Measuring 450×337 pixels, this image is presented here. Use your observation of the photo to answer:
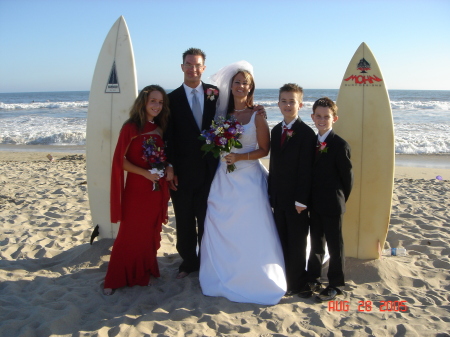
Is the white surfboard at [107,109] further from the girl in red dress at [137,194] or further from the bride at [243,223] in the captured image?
the bride at [243,223]

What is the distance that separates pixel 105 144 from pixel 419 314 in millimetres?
3369

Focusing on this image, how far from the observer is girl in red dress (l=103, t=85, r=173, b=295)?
10.0 ft

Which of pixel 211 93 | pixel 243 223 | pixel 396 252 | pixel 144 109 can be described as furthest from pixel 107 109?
pixel 396 252

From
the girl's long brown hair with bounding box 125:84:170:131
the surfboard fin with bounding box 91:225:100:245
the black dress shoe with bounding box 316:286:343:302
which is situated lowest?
the black dress shoe with bounding box 316:286:343:302

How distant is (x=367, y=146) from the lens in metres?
3.57

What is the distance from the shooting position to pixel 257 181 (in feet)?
10.2

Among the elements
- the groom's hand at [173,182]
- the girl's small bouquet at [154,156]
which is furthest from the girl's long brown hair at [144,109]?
the groom's hand at [173,182]

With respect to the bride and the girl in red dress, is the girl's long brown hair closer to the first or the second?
the girl in red dress

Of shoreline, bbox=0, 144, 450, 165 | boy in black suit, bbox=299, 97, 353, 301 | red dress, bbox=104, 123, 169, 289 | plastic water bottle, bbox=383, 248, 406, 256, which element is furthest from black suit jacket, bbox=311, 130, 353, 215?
shoreline, bbox=0, 144, 450, 165

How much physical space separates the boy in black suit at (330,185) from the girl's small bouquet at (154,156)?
3.92ft

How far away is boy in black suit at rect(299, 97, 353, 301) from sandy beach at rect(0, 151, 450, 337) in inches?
9.7

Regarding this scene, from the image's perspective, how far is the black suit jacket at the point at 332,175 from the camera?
2.81 metres

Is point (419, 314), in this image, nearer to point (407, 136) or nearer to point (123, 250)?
point (123, 250)

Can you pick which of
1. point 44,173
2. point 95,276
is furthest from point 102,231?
point 44,173
